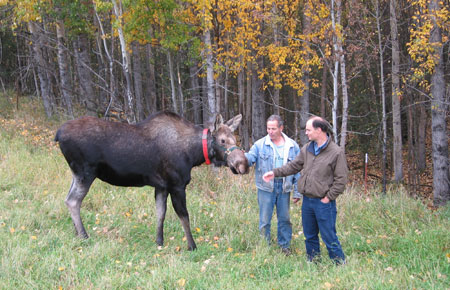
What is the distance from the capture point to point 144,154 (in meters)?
6.11

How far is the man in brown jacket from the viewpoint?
4.95 metres

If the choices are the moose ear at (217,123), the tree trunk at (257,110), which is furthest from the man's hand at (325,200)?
the tree trunk at (257,110)

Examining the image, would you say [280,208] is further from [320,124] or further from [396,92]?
[396,92]

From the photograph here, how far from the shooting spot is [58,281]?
443 centimetres

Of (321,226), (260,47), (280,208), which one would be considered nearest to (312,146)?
(321,226)

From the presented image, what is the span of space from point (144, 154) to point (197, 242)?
5.41 feet

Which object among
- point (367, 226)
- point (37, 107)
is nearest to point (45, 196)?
point (367, 226)

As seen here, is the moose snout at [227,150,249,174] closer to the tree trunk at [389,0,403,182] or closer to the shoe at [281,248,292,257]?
the shoe at [281,248,292,257]

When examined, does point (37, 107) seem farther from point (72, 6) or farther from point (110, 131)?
point (110, 131)

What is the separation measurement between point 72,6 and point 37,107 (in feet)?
19.7

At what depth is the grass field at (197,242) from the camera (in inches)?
177

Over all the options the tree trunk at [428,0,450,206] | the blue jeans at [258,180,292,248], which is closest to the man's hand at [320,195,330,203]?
the blue jeans at [258,180,292,248]

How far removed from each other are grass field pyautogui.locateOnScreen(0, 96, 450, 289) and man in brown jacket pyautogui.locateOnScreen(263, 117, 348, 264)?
469mm

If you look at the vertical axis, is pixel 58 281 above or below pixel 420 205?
above
